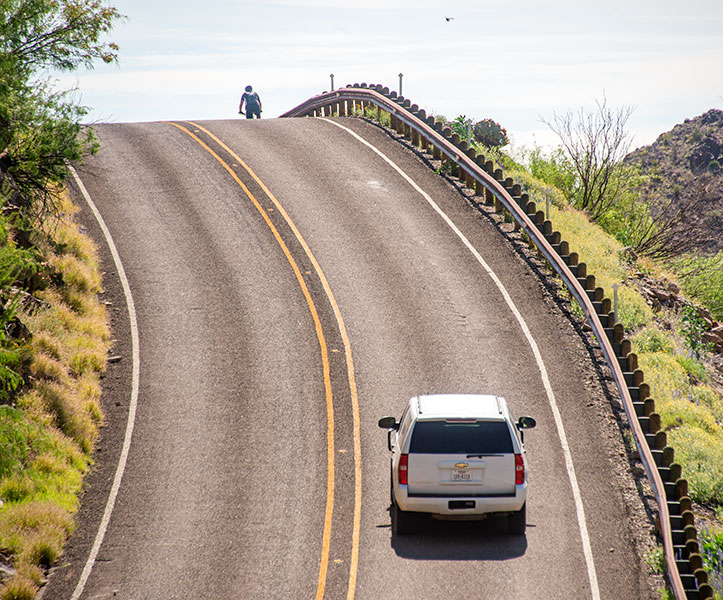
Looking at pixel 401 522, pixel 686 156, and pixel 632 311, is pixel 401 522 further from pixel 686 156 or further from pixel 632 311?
pixel 686 156

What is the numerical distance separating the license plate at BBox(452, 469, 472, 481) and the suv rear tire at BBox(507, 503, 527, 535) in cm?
115

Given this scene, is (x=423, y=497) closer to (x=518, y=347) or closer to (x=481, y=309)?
(x=518, y=347)

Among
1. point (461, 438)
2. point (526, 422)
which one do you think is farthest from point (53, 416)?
point (526, 422)

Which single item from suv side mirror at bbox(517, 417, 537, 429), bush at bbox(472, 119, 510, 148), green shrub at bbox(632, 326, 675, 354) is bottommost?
green shrub at bbox(632, 326, 675, 354)

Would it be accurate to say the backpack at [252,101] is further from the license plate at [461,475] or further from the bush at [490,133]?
the license plate at [461,475]

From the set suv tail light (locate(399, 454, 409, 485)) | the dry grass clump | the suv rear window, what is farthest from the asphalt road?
the suv rear window

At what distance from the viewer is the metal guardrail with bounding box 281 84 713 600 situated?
12.1m

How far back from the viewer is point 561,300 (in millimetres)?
20547

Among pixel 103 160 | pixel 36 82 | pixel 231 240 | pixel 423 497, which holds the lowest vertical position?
pixel 423 497

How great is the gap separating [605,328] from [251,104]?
86.4 ft

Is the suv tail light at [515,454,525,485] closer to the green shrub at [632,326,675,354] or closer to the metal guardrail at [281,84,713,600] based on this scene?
the metal guardrail at [281,84,713,600]

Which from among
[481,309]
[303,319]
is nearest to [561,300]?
[481,309]

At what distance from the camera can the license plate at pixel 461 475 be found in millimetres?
11812

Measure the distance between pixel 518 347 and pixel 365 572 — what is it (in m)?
7.93
